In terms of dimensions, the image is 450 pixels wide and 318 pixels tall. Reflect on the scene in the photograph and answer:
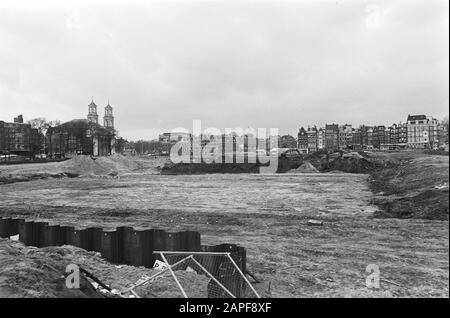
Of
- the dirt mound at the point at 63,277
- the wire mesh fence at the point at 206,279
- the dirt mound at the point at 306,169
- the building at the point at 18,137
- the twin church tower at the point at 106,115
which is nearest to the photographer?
the dirt mound at the point at 63,277

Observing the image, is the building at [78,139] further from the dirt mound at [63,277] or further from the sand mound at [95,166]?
the dirt mound at [63,277]

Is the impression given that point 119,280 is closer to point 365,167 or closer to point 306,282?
point 306,282

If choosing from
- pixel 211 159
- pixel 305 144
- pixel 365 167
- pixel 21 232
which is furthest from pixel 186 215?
pixel 305 144

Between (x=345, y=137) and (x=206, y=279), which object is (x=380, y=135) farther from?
(x=206, y=279)

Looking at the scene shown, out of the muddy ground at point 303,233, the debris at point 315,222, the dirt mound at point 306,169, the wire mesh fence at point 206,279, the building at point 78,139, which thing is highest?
the building at point 78,139

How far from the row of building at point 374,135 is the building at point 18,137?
7065 centimetres

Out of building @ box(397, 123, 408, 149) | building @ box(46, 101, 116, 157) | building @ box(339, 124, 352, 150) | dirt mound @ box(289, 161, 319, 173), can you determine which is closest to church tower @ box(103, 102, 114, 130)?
building @ box(46, 101, 116, 157)

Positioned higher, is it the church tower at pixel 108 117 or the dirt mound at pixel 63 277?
the church tower at pixel 108 117

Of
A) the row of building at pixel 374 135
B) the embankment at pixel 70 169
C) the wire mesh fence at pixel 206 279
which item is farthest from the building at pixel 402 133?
the wire mesh fence at pixel 206 279

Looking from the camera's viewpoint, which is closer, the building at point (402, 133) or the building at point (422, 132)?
the building at point (422, 132)

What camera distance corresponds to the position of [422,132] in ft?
350

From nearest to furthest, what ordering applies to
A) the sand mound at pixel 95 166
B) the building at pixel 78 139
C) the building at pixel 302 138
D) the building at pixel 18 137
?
the sand mound at pixel 95 166
the building at pixel 78 139
the building at pixel 18 137
the building at pixel 302 138

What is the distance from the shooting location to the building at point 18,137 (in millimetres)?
95562
